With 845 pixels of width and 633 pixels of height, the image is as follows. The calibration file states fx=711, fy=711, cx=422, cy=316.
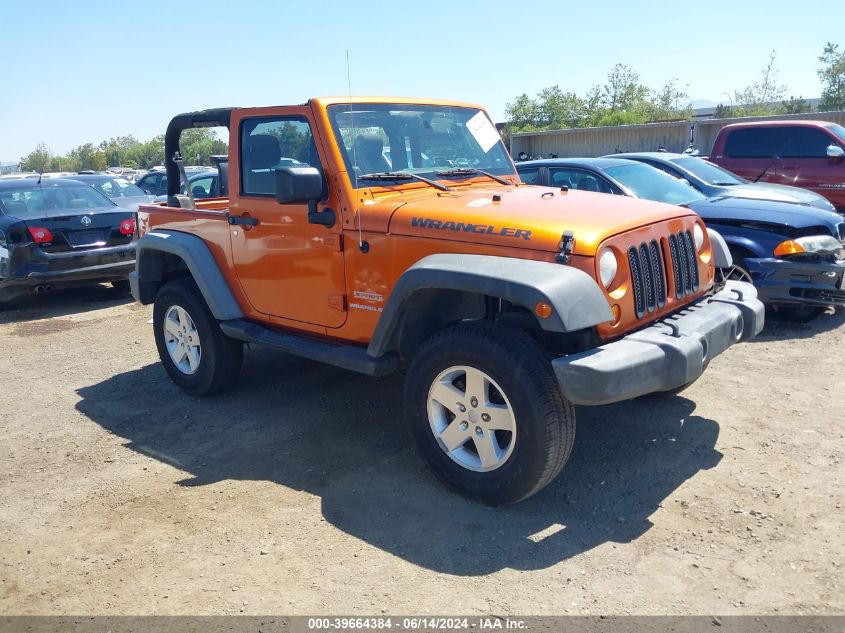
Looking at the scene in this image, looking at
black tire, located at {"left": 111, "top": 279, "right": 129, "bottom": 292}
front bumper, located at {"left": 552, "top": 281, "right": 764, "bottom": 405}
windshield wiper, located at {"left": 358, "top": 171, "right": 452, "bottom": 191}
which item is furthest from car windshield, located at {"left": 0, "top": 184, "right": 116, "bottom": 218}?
front bumper, located at {"left": 552, "top": 281, "right": 764, "bottom": 405}

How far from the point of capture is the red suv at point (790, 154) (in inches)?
404

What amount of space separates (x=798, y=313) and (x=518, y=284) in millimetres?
4804

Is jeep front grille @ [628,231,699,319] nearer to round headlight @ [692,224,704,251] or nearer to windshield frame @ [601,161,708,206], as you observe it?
round headlight @ [692,224,704,251]

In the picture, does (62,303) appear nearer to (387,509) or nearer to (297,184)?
(297,184)

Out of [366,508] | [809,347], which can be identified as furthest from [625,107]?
[366,508]

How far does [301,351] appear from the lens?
A: 450cm

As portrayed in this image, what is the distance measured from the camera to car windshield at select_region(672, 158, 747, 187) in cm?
830

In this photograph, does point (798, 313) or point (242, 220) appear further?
point (798, 313)

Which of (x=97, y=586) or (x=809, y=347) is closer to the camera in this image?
(x=97, y=586)

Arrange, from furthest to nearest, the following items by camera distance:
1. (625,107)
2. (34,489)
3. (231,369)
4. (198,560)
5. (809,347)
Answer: (625,107)
(809,347)
(231,369)
(34,489)
(198,560)

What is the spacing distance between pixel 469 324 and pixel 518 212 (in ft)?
2.19

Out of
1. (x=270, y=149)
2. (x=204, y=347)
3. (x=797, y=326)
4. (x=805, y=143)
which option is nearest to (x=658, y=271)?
(x=270, y=149)

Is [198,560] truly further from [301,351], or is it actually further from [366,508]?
[301,351]

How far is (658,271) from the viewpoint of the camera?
3.83 meters
